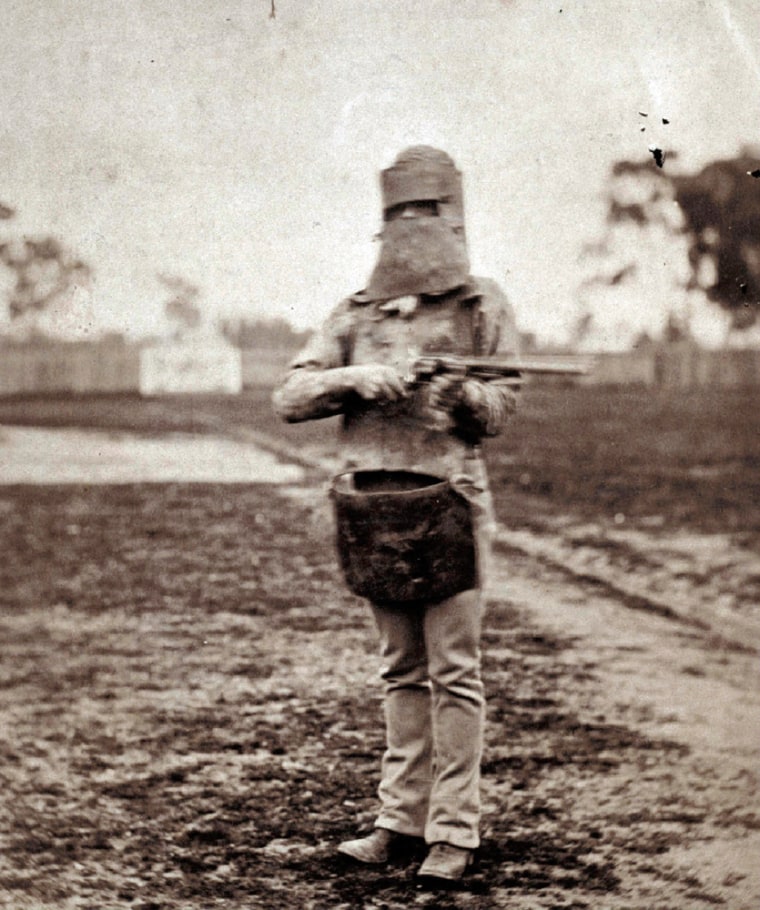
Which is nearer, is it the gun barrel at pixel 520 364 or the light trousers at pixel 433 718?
the gun barrel at pixel 520 364

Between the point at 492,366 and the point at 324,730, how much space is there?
1941 mm

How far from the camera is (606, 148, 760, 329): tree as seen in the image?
5.36 metres

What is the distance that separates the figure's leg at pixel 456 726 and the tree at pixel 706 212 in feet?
7.98

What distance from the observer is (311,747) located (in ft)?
13.6

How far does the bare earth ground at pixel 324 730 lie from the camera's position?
3131mm

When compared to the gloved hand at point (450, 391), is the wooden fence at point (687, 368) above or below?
above

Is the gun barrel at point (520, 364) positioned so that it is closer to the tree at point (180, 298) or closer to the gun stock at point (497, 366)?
the gun stock at point (497, 366)

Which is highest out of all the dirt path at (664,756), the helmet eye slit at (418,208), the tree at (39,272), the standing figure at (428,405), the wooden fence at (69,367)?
the wooden fence at (69,367)

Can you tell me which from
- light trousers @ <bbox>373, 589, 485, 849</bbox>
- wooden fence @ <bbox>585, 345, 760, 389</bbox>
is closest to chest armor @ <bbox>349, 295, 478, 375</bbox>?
light trousers @ <bbox>373, 589, 485, 849</bbox>

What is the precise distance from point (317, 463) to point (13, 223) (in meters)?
8.83

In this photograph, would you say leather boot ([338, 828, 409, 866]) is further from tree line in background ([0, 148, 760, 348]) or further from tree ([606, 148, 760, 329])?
tree ([606, 148, 760, 329])

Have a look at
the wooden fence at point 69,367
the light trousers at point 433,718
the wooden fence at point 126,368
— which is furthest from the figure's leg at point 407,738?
the wooden fence at point 69,367

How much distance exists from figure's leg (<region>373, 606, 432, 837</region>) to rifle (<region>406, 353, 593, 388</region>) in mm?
649

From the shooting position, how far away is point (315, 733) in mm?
4301
